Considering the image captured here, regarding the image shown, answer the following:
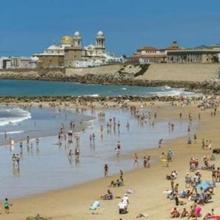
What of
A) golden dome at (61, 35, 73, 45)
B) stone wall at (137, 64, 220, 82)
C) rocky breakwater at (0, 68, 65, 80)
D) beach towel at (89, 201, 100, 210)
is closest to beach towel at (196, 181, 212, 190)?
beach towel at (89, 201, 100, 210)

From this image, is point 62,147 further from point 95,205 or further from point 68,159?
point 95,205

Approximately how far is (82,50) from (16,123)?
463 ft

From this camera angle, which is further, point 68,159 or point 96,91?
point 96,91

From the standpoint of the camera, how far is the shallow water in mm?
22672

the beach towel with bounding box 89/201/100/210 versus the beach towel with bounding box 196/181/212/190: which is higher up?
the beach towel with bounding box 196/181/212/190

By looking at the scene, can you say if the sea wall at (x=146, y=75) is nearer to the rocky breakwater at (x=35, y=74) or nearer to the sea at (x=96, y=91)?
the rocky breakwater at (x=35, y=74)

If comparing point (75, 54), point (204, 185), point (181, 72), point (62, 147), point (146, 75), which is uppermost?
point (75, 54)

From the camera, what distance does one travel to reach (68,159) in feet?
91.9

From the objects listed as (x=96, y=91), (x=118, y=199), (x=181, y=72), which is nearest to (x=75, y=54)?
(x=181, y=72)

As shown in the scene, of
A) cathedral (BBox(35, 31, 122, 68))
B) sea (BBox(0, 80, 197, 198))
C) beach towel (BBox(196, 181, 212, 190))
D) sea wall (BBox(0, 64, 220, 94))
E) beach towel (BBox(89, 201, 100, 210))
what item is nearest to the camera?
beach towel (BBox(89, 201, 100, 210))

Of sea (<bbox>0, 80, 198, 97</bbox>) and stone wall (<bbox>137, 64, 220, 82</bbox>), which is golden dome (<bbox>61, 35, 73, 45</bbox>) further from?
sea (<bbox>0, 80, 198, 97</bbox>)

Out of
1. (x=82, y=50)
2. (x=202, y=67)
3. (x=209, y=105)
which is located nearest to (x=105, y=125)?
(x=209, y=105)

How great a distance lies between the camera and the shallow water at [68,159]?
2267 centimetres

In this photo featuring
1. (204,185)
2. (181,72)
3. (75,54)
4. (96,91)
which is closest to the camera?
(204,185)
